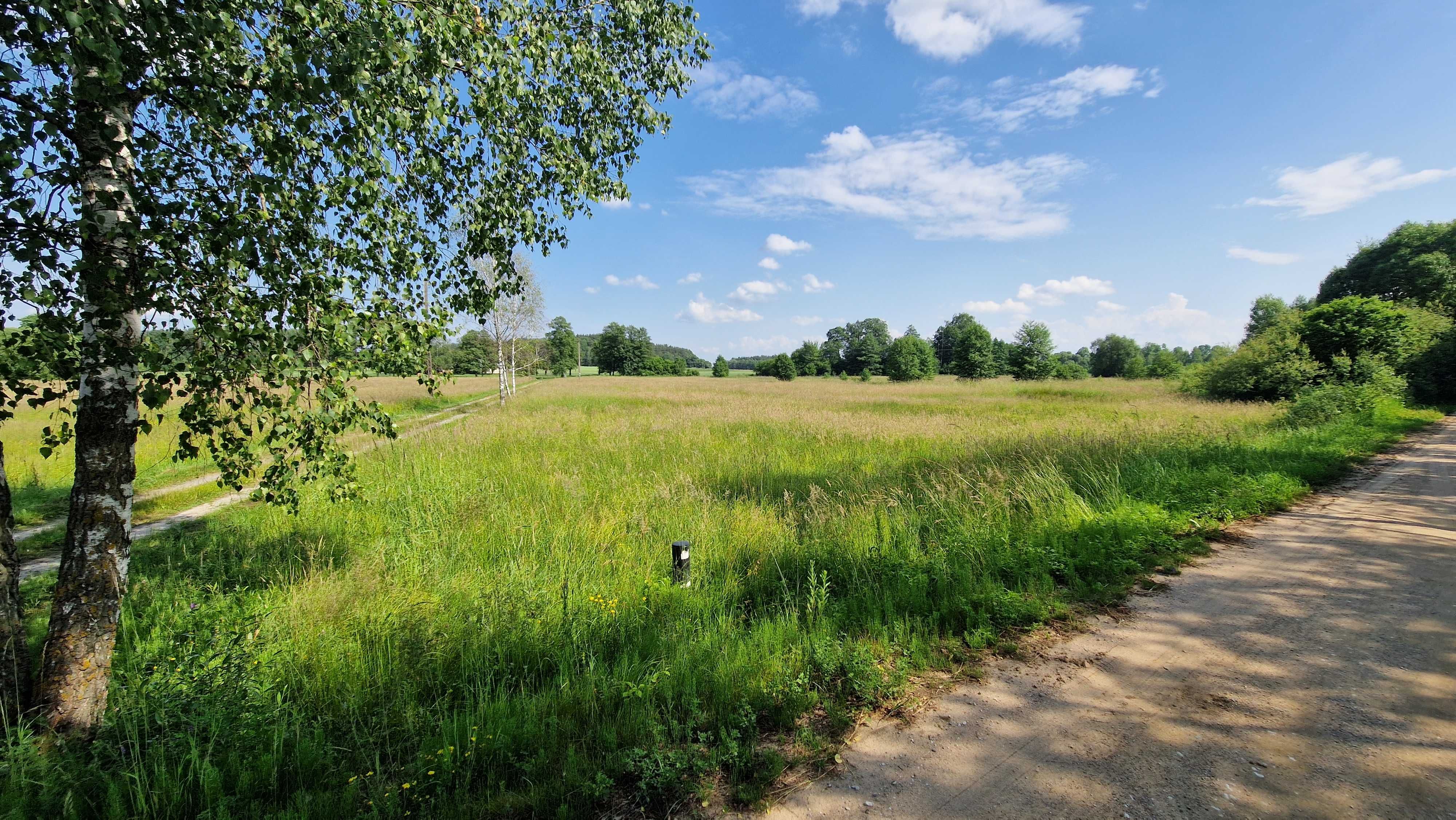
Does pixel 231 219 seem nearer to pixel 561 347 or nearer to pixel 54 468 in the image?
pixel 54 468

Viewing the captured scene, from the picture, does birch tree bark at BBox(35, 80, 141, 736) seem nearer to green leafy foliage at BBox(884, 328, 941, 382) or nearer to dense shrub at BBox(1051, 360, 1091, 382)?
dense shrub at BBox(1051, 360, 1091, 382)

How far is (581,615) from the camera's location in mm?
4359

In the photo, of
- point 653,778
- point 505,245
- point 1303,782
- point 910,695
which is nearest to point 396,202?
point 505,245

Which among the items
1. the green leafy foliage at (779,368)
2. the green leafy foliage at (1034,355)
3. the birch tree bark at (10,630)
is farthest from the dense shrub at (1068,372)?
the birch tree bark at (10,630)

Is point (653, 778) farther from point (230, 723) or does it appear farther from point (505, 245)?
point (505, 245)

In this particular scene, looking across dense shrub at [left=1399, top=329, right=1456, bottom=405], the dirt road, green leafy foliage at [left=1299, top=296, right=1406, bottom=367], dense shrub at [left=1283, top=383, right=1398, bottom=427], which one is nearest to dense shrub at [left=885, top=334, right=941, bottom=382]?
green leafy foliage at [left=1299, top=296, right=1406, bottom=367]

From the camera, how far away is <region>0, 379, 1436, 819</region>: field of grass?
9.23 ft

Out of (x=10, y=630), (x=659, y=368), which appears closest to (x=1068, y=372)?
(x=10, y=630)

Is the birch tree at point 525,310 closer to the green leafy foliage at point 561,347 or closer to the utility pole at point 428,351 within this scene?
the utility pole at point 428,351

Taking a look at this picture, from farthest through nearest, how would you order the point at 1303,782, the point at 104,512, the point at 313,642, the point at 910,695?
the point at 313,642 → the point at 910,695 → the point at 104,512 → the point at 1303,782

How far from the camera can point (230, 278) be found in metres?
3.12

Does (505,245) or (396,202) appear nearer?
(396,202)

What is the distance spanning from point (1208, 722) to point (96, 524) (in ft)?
22.0

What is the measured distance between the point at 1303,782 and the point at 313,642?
6.22 meters
